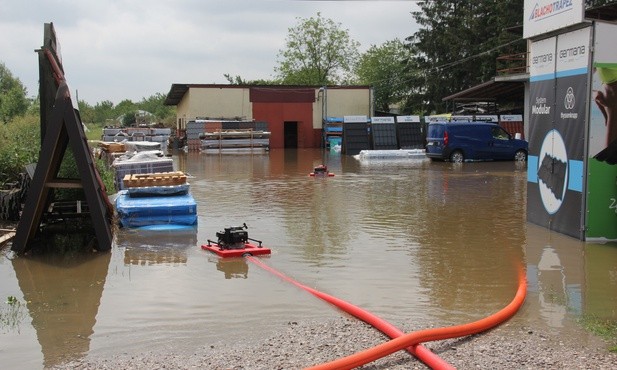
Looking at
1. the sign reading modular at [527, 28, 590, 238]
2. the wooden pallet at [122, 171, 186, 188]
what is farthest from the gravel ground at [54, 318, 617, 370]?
the wooden pallet at [122, 171, 186, 188]

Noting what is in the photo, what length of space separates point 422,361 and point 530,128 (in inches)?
343

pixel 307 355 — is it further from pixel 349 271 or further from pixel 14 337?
pixel 349 271

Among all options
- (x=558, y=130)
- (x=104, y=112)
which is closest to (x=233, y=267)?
(x=558, y=130)

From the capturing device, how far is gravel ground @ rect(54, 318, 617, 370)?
225 inches

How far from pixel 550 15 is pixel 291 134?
136 feet

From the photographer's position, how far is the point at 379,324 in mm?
6703

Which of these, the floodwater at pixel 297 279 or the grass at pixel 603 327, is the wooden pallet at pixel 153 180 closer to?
the floodwater at pixel 297 279

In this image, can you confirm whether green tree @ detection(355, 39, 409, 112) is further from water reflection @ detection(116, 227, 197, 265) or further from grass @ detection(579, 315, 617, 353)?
grass @ detection(579, 315, 617, 353)

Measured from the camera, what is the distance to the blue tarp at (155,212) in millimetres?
12875

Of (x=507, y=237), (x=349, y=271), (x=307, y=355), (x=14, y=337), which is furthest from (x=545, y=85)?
(x=14, y=337)

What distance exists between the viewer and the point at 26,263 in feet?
33.6

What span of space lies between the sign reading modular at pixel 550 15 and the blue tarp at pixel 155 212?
23.1ft

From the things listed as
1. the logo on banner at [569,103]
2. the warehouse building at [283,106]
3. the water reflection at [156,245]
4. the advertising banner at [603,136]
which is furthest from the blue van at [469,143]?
the warehouse building at [283,106]

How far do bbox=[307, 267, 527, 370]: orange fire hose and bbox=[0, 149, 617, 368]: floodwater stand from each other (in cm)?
18
